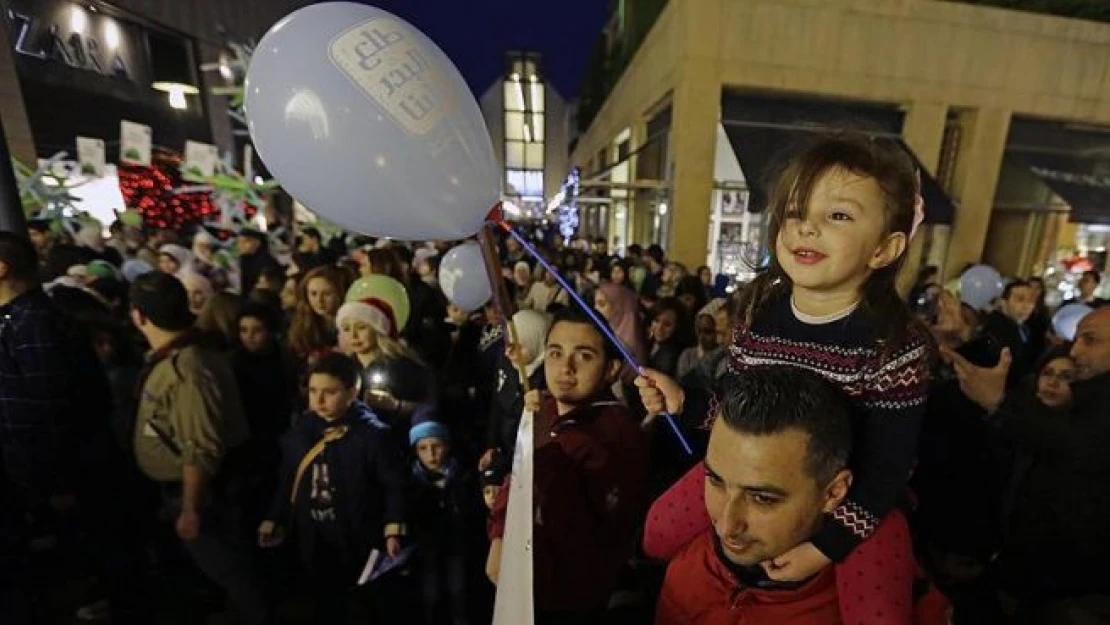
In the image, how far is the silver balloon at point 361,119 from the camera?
1.54m

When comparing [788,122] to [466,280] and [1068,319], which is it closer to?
[1068,319]

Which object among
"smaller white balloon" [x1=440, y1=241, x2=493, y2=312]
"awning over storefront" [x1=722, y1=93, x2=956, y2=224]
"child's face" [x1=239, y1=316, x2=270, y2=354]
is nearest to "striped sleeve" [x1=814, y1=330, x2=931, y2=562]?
"smaller white balloon" [x1=440, y1=241, x2=493, y2=312]

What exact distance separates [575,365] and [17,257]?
2.60m

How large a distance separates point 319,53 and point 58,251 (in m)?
5.18

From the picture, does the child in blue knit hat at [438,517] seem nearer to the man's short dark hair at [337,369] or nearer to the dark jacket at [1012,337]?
the man's short dark hair at [337,369]

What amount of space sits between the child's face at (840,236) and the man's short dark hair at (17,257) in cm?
320

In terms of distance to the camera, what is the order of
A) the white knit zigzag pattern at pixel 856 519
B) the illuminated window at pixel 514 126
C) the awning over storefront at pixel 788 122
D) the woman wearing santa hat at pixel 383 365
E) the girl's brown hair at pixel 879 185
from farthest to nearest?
the awning over storefront at pixel 788 122 < the illuminated window at pixel 514 126 < the woman wearing santa hat at pixel 383 365 < the girl's brown hair at pixel 879 185 < the white knit zigzag pattern at pixel 856 519

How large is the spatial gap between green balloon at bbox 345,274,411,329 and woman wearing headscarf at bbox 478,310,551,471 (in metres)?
0.88

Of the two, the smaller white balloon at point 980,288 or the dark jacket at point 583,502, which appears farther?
the smaller white balloon at point 980,288

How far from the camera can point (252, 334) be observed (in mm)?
3377

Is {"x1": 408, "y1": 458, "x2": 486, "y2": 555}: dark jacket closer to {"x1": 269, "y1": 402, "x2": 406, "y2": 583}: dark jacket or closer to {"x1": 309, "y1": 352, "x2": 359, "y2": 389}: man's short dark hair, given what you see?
{"x1": 269, "y1": 402, "x2": 406, "y2": 583}: dark jacket

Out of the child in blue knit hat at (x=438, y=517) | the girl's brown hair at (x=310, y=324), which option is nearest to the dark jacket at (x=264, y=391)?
the girl's brown hair at (x=310, y=324)

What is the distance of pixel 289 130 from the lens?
1.58 m

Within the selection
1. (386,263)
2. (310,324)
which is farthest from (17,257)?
(386,263)
